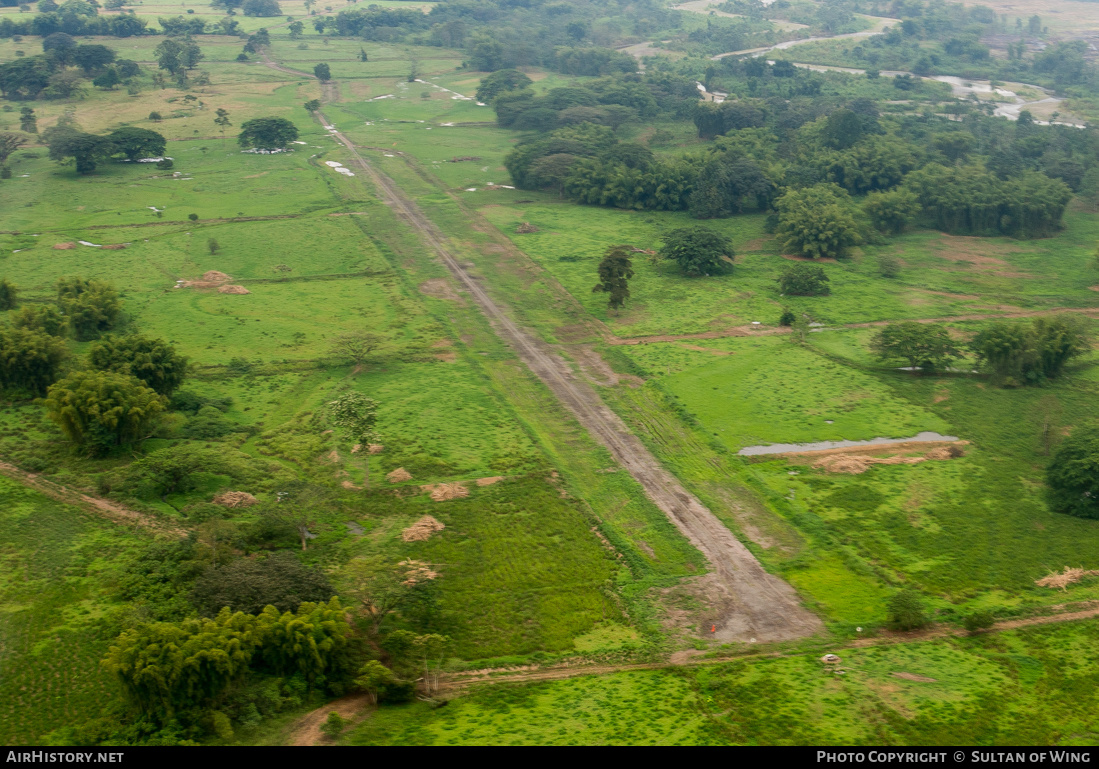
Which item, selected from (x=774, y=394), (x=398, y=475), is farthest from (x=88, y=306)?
(x=774, y=394)

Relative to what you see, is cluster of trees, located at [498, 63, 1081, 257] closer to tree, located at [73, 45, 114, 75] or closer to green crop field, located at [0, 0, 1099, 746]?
green crop field, located at [0, 0, 1099, 746]

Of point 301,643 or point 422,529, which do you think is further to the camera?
point 422,529

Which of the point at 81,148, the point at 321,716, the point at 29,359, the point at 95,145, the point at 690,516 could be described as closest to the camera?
the point at 321,716

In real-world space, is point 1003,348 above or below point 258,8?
below

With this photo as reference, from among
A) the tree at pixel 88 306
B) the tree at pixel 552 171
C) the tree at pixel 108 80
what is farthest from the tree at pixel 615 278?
the tree at pixel 108 80

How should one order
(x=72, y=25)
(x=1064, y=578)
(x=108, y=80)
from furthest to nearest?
(x=72, y=25), (x=108, y=80), (x=1064, y=578)

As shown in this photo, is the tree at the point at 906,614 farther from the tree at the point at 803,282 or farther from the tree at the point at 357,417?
the tree at the point at 803,282

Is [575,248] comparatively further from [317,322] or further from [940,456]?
[940,456]

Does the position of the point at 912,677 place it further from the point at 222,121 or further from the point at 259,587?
the point at 222,121
